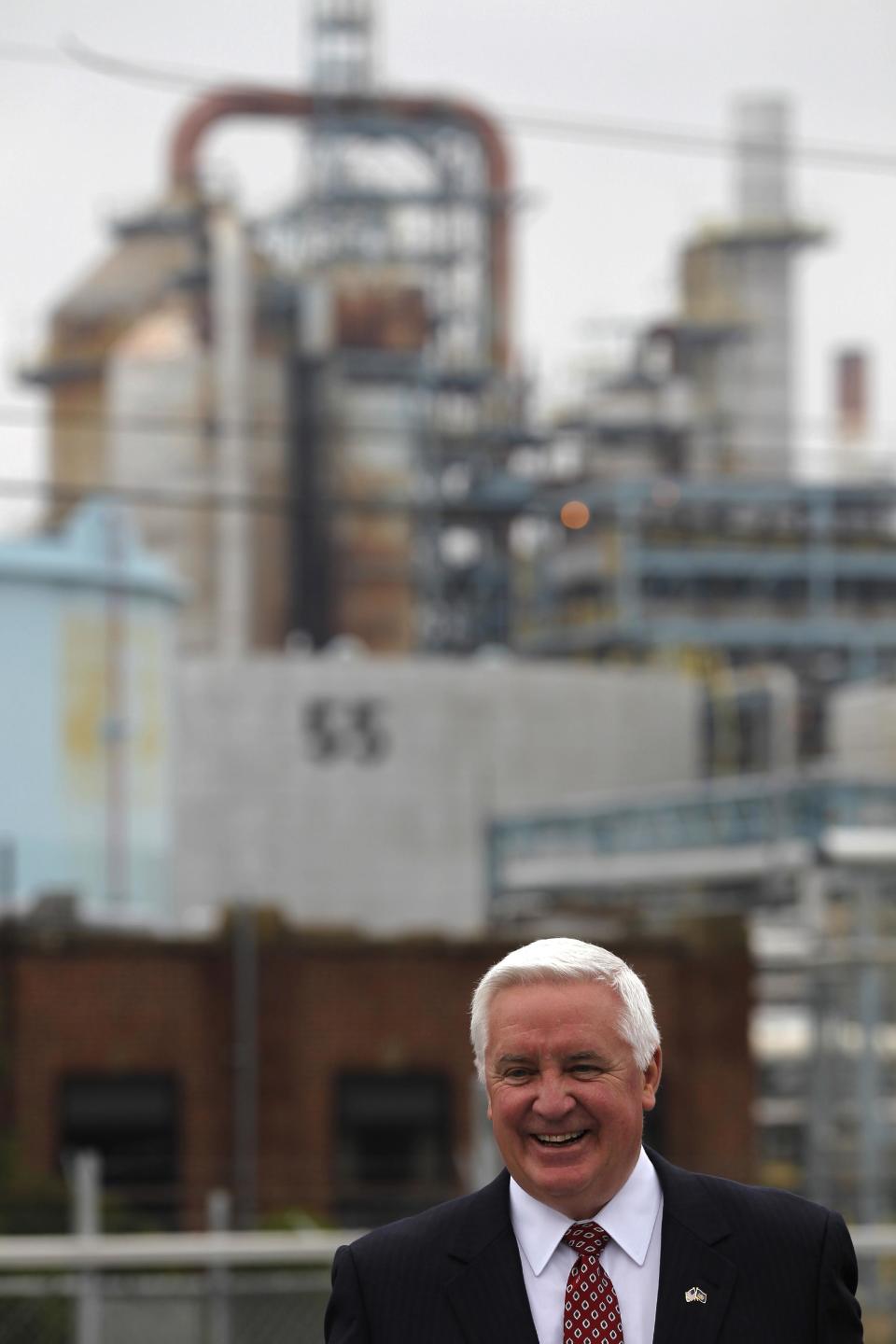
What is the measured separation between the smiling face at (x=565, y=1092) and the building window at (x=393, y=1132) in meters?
20.2

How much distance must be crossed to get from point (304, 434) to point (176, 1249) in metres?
40.7

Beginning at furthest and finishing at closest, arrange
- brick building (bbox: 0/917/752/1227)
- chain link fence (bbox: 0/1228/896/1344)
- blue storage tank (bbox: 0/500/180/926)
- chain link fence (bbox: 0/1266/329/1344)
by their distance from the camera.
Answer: blue storage tank (bbox: 0/500/180/926)
brick building (bbox: 0/917/752/1227)
chain link fence (bbox: 0/1266/329/1344)
chain link fence (bbox: 0/1228/896/1344)

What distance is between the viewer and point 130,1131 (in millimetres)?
23359

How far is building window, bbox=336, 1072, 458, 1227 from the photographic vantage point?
77.6ft

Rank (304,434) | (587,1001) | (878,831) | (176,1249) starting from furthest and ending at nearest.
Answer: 1. (304,434)
2. (878,831)
3. (176,1249)
4. (587,1001)

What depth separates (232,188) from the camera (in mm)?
51188

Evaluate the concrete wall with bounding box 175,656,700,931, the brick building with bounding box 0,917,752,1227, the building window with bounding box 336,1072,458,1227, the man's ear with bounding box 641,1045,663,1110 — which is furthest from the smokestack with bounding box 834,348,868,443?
the man's ear with bounding box 641,1045,663,1110

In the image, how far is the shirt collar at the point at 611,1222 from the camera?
132 inches

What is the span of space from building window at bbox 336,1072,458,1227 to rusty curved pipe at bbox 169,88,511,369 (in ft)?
99.3

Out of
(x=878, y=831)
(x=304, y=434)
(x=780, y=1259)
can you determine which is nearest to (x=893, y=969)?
(x=878, y=831)

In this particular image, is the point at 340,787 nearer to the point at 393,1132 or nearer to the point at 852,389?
the point at 393,1132

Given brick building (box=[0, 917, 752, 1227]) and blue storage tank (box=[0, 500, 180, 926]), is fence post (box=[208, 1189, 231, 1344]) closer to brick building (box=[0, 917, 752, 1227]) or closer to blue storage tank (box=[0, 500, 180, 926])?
brick building (box=[0, 917, 752, 1227])

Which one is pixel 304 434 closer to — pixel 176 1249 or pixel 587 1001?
pixel 176 1249

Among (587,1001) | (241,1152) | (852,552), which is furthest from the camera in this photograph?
(852,552)
